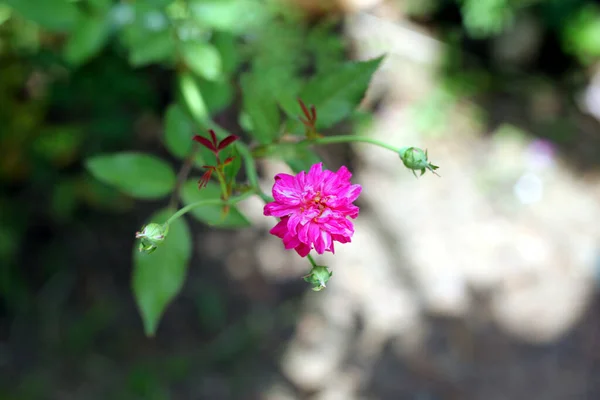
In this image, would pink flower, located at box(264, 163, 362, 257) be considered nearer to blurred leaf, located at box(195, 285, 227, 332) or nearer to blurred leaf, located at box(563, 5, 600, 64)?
blurred leaf, located at box(195, 285, 227, 332)

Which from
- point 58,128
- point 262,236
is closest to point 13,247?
point 58,128

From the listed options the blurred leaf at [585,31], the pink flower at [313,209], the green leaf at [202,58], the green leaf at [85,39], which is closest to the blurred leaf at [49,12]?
the green leaf at [85,39]

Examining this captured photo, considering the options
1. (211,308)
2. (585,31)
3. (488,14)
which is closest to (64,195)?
(211,308)

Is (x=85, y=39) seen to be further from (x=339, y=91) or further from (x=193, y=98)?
(x=339, y=91)

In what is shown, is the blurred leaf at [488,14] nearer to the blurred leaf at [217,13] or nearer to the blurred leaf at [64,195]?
the blurred leaf at [217,13]

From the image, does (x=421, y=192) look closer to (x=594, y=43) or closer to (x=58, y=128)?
(x=594, y=43)

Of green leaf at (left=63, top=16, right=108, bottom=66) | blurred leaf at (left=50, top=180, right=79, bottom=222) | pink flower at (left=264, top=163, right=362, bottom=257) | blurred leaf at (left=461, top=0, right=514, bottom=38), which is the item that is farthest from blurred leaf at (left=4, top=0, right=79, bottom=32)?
blurred leaf at (left=461, top=0, right=514, bottom=38)
